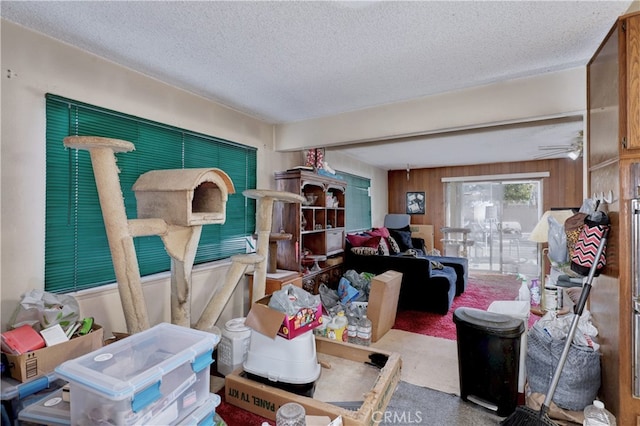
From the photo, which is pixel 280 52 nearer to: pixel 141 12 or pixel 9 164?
pixel 141 12

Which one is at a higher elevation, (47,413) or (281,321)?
(281,321)

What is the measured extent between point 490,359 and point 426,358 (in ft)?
2.61

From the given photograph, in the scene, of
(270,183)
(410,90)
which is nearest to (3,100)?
(270,183)

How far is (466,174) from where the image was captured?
20.5 ft

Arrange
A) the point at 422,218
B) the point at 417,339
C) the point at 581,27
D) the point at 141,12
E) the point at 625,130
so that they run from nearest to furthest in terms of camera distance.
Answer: the point at 625,130 < the point at 141,12 < the point at 581,27 < the point at 417,339 < the point at 422,218

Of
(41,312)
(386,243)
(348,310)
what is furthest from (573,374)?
(386,243)

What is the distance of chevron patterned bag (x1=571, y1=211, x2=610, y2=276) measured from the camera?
1.61 m

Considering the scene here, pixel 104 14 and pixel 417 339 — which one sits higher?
pixel 104 14

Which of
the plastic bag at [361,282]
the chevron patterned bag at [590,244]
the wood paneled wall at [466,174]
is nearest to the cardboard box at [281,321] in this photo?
the chevron patterned bag at [590,244]

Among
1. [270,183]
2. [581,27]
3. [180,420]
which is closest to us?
[180,420]

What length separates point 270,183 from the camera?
11.5ft

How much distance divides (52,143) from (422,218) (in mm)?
6198

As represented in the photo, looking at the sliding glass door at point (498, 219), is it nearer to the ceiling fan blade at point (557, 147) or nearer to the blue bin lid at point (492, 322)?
the ceiling fan blade at point (557, 147)

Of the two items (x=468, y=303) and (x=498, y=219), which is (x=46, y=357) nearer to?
(x=468, y=303)
